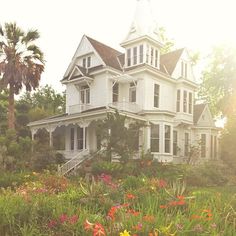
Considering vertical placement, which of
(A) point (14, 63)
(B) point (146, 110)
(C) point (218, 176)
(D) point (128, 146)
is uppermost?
(A) point (14, 63)

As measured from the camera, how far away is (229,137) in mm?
28953

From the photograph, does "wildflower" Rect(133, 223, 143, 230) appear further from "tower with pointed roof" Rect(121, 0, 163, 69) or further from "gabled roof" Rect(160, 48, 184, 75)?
"gabled roof" Rect(160, 48, 184, 75)

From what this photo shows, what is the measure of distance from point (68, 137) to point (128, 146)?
11.6 metres

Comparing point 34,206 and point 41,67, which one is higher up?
point 41,67

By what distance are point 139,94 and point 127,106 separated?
1.54 meters

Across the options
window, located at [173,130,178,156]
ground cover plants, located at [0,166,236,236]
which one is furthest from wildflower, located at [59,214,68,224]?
window, located at [173,130,178,156]

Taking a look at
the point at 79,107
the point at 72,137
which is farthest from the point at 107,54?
the point at 72,137

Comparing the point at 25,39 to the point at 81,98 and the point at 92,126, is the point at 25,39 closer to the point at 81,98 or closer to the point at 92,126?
the point at 81,98

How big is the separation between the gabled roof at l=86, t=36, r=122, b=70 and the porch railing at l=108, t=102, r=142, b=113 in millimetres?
3357

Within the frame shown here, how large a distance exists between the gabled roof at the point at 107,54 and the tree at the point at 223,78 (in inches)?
612

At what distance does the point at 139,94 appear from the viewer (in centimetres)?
2770

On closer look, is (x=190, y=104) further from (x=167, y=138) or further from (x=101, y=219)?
(x=101, y=219)

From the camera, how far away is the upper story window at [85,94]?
29.6m

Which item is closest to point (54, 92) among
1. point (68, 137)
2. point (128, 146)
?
point (68, 137)
